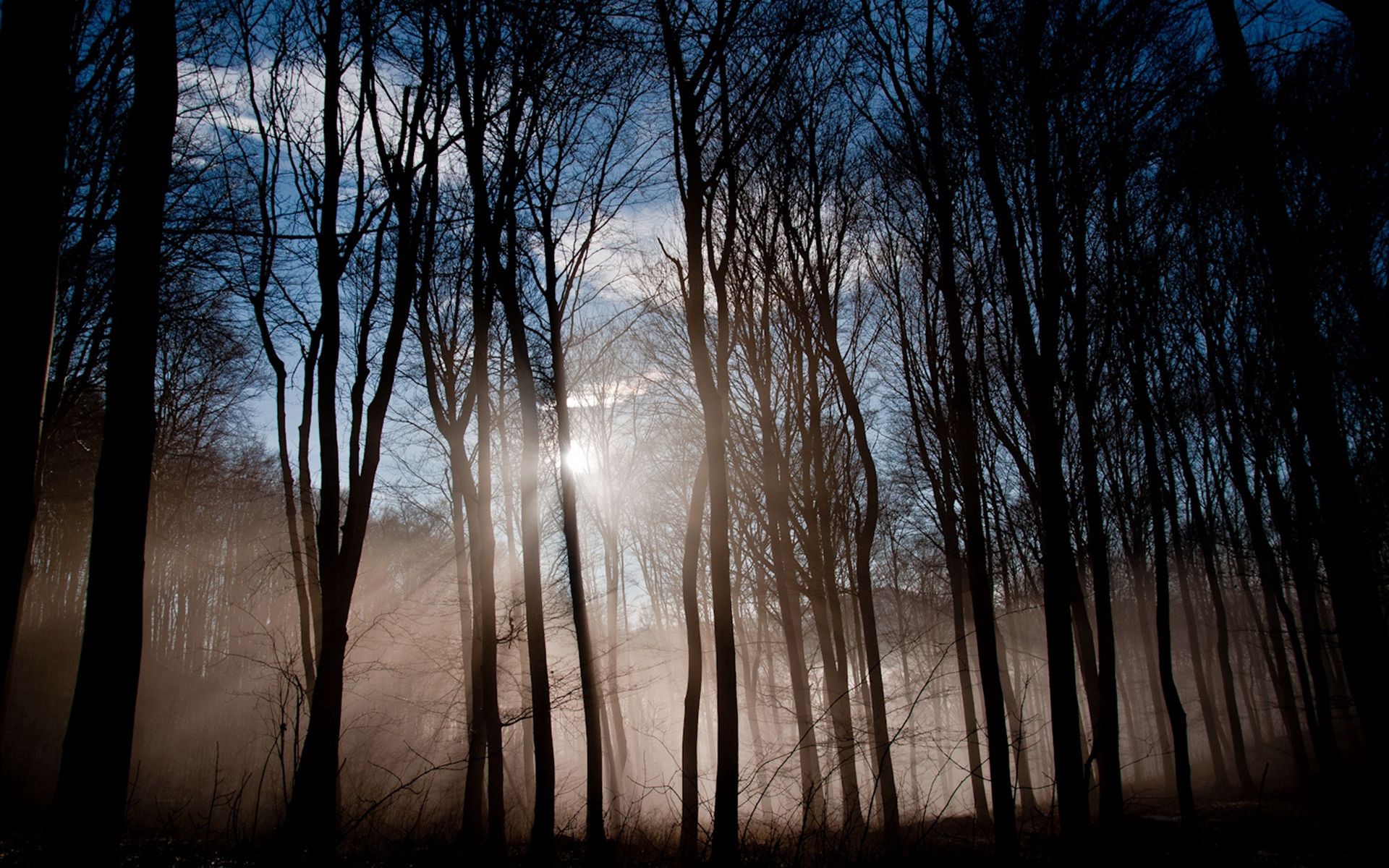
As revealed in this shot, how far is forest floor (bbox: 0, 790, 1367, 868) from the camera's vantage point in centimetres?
629

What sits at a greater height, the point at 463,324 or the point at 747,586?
the point at 463,324

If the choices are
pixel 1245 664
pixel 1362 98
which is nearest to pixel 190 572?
pixel 1362 98

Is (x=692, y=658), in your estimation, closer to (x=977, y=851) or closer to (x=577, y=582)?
(x=577, y=582)

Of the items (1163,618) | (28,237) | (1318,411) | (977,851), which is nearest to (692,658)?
(977,851)

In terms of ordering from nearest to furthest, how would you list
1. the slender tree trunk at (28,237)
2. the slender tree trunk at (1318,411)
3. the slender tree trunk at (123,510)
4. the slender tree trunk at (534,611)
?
the slender tree trunk at (28,237) → the slender tree trunk at (123,510) → the slender tree trunk at (1318,411) → the slender tree trunk at (534,611)

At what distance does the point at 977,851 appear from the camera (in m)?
8.32

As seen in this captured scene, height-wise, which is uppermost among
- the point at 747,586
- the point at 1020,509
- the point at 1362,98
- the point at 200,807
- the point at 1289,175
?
the point at 1289,175

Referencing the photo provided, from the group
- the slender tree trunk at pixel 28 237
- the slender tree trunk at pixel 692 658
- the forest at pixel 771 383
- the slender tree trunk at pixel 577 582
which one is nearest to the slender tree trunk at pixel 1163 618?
the forest at pixel 771 383

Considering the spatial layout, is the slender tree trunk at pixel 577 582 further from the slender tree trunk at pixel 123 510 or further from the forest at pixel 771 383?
the slender tree trunk at pixel 123 510

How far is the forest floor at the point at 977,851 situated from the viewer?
629 centimetres

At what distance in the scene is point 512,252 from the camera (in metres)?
8.90

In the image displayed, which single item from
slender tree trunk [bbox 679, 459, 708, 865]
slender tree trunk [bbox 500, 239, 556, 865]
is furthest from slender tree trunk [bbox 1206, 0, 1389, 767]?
slender tree trunk [bbox 500, 239, 556, 865]

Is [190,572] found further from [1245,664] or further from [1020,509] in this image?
[1245,664]

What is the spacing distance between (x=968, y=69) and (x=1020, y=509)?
39.4ft
